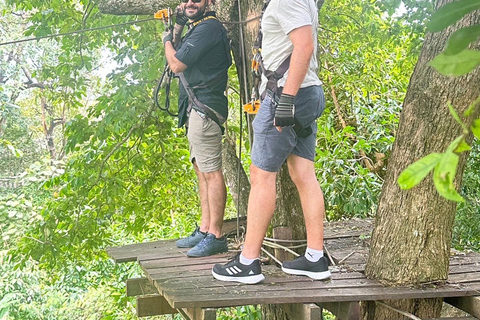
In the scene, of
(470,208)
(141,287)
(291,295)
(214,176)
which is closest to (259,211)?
(291,295)

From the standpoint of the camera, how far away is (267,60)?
92.4 inches

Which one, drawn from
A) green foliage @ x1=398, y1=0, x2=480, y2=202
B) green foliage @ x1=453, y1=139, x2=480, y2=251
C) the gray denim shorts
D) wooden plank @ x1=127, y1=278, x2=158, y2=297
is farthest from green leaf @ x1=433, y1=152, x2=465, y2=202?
green foliage @ x1=453, y1=139, x2=480, y2=251

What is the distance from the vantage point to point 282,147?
2.29m

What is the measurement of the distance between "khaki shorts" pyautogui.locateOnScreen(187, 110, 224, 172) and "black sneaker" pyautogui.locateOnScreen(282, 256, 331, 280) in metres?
0.68

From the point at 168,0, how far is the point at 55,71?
1875 mm

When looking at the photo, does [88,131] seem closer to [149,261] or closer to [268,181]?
[149,261]

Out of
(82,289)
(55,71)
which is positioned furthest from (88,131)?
(82,289)

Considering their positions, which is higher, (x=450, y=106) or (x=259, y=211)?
(x=450, y=106)

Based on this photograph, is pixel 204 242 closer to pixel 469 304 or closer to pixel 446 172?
pixel 469 304

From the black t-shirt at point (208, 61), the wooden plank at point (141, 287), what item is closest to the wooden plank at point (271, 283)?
the black t-shirt at point (208, 61)

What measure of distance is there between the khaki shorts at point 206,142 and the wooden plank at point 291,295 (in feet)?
2.55

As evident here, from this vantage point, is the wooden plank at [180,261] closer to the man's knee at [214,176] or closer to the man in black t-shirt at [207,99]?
the man in black t-shirt at [207,99]

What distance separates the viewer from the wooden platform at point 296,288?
7.00 ft

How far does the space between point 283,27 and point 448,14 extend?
5.81 ft
